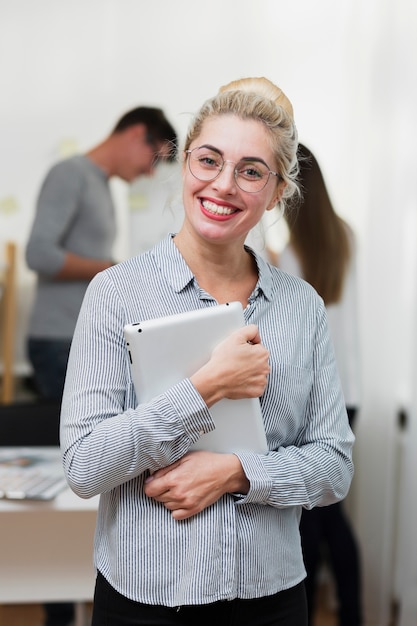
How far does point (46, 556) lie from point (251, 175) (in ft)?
3.88

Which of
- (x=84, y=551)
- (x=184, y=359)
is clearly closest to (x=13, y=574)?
(x=84, y=551)

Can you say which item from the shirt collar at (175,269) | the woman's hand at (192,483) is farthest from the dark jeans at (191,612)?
the shirt collar at (175,269)

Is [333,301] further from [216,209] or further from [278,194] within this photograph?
[216,209]

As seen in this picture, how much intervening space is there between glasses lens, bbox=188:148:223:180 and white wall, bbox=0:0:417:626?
55.0 inches

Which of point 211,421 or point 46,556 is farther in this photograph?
point 46,556

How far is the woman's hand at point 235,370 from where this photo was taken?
3.42 ft

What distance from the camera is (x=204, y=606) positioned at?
110cm

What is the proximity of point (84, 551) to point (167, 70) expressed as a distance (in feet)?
5.22

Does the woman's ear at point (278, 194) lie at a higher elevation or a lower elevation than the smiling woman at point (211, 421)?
higher

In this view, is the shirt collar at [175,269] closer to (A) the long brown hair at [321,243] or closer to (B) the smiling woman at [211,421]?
(B) the smiling woman at [211,421]

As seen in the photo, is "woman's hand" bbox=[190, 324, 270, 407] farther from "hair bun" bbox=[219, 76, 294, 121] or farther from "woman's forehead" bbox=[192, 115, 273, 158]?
"hair bun" bbox=[219, 76, 294, 121]

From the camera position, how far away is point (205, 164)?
3.65ft

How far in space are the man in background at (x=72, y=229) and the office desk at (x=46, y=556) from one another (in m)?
0.62

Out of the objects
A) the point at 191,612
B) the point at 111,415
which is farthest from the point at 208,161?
the point at 191,612
